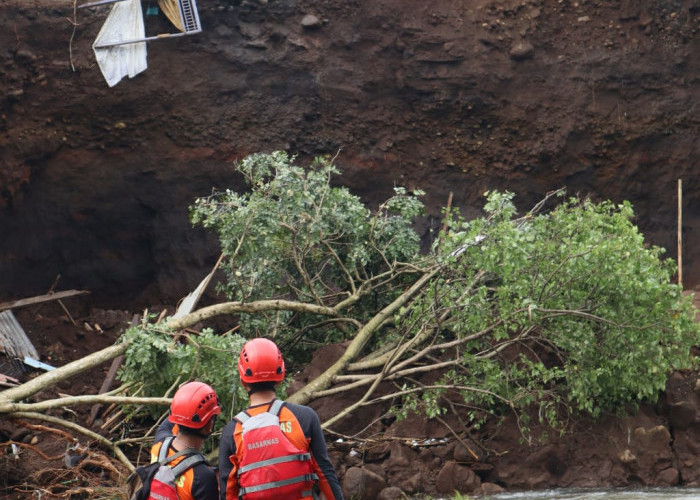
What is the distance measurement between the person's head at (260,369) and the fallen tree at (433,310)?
338 cm

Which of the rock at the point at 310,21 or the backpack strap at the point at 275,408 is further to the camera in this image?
the rock at the point at 310,21

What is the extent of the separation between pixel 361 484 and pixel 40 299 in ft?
20.1

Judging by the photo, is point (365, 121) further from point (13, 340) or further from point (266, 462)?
point (266, 462)

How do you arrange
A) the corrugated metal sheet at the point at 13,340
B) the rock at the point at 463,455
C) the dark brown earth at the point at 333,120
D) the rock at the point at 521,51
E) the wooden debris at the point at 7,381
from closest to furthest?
the rock at the point at 463,455
the wooden debris at the point at 7,381
the corrugated metal sheet at the point at 13,340
the dark brown earth at the point at 333,120
the rock at the point at 521,51

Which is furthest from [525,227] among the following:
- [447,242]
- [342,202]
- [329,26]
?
[329,26]

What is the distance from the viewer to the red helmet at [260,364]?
14.3 ft

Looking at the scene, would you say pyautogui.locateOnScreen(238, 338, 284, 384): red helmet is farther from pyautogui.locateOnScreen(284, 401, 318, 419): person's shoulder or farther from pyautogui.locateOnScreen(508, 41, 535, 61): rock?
pyautogui.locateOnScreen(508, 41, 535, 61): rock

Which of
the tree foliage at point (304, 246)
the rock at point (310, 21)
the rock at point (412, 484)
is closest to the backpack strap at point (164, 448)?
the tree foliage at point (304, 246)

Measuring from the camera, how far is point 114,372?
35.7ft

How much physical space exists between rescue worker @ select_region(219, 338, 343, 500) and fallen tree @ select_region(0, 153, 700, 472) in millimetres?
3443

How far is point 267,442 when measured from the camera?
13.9ft

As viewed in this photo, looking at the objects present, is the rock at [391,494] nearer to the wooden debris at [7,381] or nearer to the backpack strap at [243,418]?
the wooden debris at [7,381]

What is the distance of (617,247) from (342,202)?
2959 millimetres

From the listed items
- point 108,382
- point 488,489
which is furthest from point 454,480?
point 108,382
